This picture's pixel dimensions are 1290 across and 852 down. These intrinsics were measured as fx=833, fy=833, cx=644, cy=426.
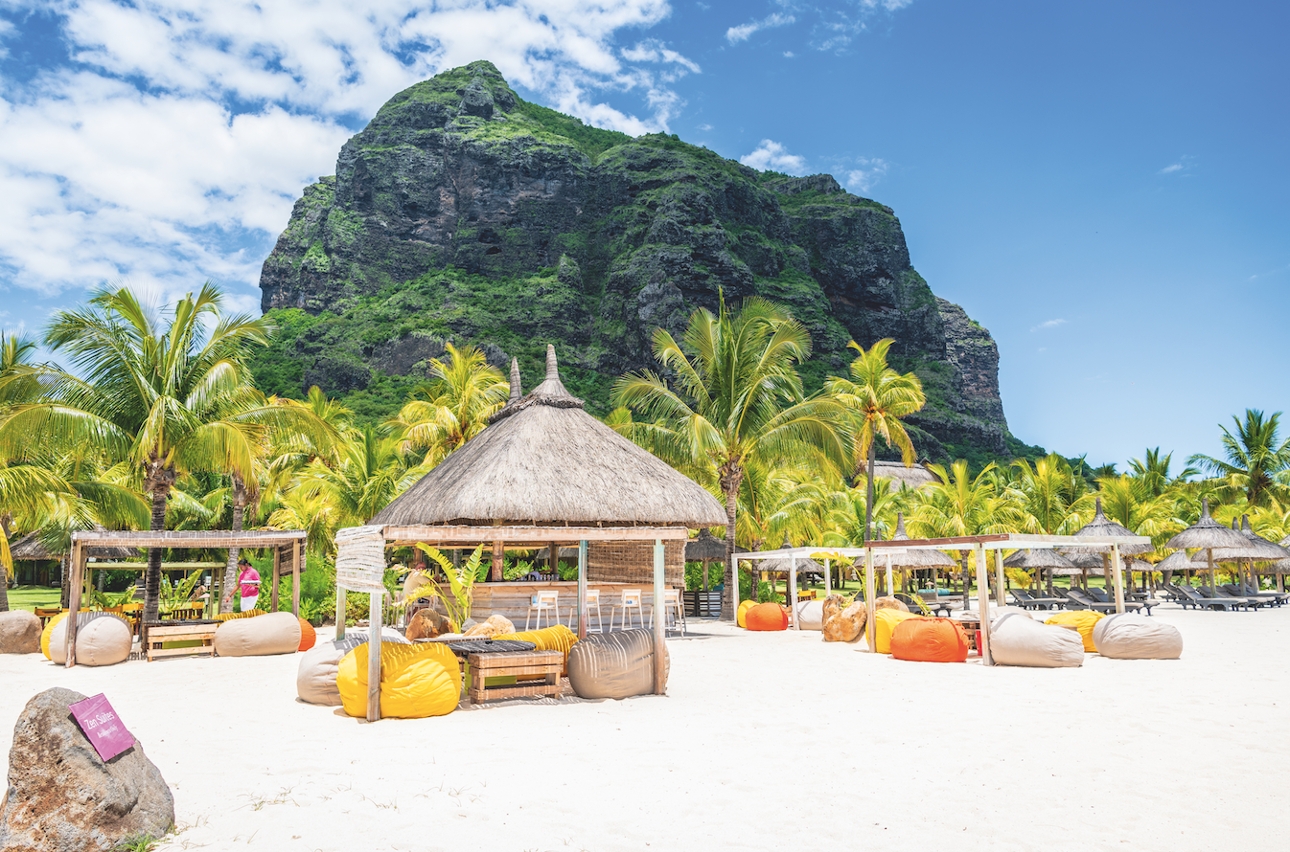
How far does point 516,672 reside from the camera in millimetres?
8422

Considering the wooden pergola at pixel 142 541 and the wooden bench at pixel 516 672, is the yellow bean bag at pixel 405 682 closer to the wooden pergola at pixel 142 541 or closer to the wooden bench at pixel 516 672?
the wooden bench at pixel 516 672

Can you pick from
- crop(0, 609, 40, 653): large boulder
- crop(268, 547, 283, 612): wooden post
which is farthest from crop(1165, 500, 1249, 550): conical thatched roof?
crop(0, 609, 40, 653): large boulder

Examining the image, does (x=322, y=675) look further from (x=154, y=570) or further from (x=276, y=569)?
(x=154, y=570)

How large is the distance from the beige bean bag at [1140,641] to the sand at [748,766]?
5.98ft

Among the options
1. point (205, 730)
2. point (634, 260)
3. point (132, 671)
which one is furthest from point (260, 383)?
point (205, 730)

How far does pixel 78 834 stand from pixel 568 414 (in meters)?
12.5

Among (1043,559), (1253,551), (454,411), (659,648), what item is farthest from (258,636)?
(1253,551)

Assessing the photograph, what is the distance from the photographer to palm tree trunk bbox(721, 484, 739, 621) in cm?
2041

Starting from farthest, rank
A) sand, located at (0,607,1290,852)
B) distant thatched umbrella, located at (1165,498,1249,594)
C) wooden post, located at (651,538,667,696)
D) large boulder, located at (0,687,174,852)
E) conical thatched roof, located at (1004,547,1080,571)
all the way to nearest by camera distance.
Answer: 1. distant thatched umbrella, located at (1165,498,1249,594)
2. conical thatched roof, located at (1004,547,1080,571)
3. wooden post, located at (651,538,667,696)
4. sand, located at (0,607,1290,852)
5. large boulder, located at (0,687,174,852)

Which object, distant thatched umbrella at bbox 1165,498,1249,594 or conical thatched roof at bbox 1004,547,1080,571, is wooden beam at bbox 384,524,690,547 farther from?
distant thatched umbrella at bbox 1165,498,1249,594

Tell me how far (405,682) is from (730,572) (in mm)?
13931

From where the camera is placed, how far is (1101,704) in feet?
27.6

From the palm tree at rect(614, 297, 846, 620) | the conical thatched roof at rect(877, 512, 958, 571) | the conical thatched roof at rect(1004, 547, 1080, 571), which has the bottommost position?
the conical thatched roof at rect(1004, 547, 1080, 571)

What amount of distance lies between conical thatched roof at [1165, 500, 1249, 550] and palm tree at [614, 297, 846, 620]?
44.0ft
